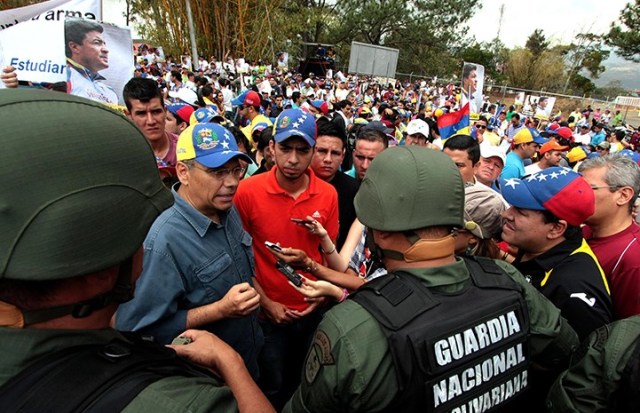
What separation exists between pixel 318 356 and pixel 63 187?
0.95m

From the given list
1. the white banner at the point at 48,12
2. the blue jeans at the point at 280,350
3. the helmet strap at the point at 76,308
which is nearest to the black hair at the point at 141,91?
the white banner at the point at 48,12

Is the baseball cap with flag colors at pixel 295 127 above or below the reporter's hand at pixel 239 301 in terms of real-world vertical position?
above

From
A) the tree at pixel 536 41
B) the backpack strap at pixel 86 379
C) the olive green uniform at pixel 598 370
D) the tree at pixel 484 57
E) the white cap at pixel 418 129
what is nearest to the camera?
the backpack strap at pixel 86 379

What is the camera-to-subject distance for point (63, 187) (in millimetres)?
811

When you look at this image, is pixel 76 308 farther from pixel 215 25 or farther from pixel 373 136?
pixel 215 25

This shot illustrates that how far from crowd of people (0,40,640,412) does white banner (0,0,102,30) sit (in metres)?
0.99

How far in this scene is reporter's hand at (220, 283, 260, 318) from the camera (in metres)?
1.80

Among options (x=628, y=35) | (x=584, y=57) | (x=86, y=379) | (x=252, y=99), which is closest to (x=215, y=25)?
(x=252, y=99)

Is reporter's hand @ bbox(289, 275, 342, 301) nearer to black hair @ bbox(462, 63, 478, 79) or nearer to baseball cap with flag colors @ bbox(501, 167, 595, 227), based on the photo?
baseball cap with flag colors @ bbox(501, 167, 595, 227)

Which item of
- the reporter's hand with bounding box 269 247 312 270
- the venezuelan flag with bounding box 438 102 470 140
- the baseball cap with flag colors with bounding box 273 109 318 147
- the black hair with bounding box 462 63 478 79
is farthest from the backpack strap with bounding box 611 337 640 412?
the black hair with bounding box 462 63 478 79

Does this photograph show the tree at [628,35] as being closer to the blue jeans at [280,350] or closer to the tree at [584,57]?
the tree at [584,57]

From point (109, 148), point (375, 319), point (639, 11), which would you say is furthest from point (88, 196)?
point (639, 11)

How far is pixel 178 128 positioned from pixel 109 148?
16.9 feet

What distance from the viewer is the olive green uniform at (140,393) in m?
0.81
